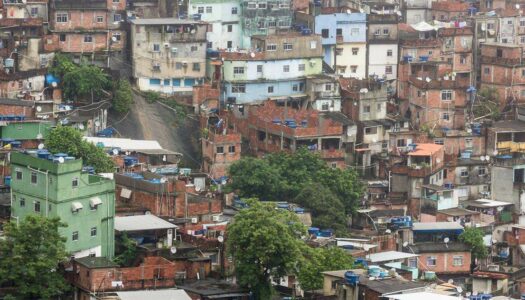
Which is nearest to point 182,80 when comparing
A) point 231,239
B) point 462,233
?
point 462,233

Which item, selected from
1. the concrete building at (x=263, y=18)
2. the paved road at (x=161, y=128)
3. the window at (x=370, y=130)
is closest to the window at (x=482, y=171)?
the window at (x=370, y=130)

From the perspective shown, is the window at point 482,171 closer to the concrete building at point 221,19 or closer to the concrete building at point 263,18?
the concrete building at point 263,18

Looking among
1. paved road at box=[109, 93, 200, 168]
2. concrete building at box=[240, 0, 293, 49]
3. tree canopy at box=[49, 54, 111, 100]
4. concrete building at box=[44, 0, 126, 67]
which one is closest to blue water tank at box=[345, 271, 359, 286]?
paved road at box=[109, 93, 200, 168]

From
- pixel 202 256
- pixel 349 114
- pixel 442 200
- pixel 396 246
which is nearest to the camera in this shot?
pixel 202 256

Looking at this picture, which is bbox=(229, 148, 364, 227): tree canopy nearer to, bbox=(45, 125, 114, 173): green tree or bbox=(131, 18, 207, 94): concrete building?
bbox=(45, 125, 114, 173): green tree

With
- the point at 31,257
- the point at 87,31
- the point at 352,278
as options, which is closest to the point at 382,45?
the point at 87,31

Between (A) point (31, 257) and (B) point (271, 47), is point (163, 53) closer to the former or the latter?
(B) point (271, 47)

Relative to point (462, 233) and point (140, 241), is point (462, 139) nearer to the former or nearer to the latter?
point (462, 233)
